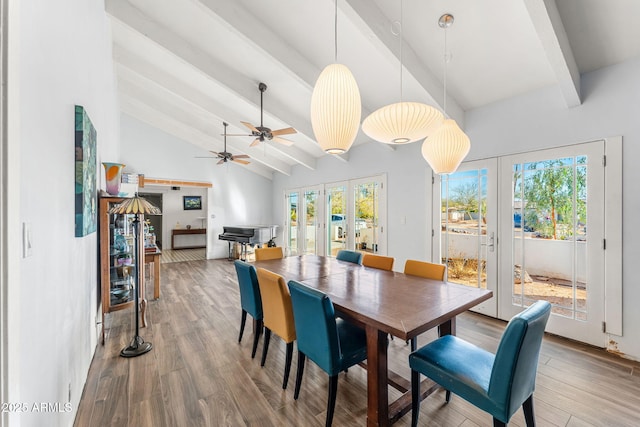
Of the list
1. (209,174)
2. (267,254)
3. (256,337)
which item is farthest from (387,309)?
(209,174)

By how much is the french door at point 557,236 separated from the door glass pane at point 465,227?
0.24 metres

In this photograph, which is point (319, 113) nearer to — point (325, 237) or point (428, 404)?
point (428, 404)

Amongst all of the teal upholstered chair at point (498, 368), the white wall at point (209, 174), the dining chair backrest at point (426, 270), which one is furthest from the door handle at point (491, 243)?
the white wall at point (209, 174)

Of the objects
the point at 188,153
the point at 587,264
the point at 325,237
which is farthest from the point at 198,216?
the point at 587,264

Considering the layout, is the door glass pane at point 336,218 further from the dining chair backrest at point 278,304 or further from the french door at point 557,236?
the dining chair backrest at point 278,304

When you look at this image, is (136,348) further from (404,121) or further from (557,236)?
(557,236)

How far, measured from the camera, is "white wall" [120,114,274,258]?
6488mm

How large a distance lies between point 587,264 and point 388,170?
2848mm

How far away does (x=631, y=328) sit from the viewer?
2498 millimetres

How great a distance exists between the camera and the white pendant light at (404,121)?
1.66 m

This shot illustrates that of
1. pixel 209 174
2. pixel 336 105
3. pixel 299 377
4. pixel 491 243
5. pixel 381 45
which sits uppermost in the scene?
pixel 381 45

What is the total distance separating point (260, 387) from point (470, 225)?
125 inches

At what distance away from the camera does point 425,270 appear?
2.59 metres

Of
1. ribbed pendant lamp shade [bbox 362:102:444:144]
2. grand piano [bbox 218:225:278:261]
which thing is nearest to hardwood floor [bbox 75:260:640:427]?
ribbed pendant lamp shade [bbox 362:102:444:144]
